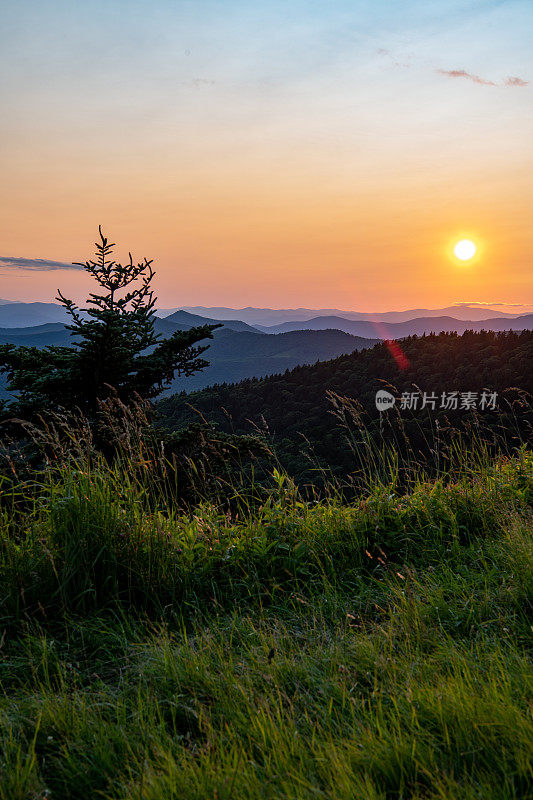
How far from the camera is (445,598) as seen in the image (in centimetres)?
294

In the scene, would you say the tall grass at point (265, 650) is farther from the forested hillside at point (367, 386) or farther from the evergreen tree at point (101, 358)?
the forested hillside at point (367, 386)

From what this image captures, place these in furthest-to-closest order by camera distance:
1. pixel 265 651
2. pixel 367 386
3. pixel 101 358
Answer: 1. pixel 367 386
2. pixel 101 358
3. pixel 265 651

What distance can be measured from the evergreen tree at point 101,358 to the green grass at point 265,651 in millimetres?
6341

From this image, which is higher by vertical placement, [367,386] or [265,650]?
[367,386]

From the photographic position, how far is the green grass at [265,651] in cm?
167

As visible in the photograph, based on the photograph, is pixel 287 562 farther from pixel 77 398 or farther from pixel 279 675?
pixel 77 398

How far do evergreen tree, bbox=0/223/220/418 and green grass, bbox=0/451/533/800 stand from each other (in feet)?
20.8

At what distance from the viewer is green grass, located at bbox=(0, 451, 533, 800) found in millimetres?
1666

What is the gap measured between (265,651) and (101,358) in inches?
383

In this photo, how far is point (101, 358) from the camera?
1098cm
